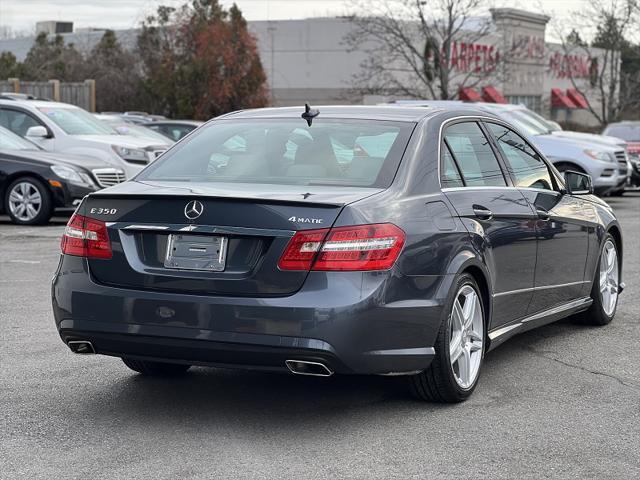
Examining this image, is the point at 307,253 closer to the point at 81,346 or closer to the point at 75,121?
the point at 81,346

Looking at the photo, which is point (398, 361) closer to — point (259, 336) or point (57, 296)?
point (259, 336)

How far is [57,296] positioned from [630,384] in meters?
3.16

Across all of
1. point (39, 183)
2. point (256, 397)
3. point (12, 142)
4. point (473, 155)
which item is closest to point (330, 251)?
point (256, 397)

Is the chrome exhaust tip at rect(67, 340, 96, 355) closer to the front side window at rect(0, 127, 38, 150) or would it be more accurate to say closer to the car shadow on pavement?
the car shadow on pavement

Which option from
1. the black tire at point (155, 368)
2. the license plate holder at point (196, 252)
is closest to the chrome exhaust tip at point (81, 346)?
the license plate holder at point (196, 252)

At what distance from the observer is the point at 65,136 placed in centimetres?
1898

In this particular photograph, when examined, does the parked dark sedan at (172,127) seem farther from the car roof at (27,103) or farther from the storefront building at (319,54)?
the storefront building at (319,54)

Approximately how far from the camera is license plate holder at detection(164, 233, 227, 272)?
535 centimetres

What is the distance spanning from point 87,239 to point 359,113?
67.7 inches

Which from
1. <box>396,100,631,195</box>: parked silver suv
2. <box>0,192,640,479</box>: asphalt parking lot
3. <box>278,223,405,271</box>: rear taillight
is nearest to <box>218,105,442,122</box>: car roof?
<box>278,223,405,271</box>: rear taillight

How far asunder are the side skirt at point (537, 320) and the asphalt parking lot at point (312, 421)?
0.76 ft

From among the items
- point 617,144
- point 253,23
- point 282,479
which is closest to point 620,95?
point 253,23

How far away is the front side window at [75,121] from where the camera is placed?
1930 cm

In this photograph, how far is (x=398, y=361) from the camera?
548cm
